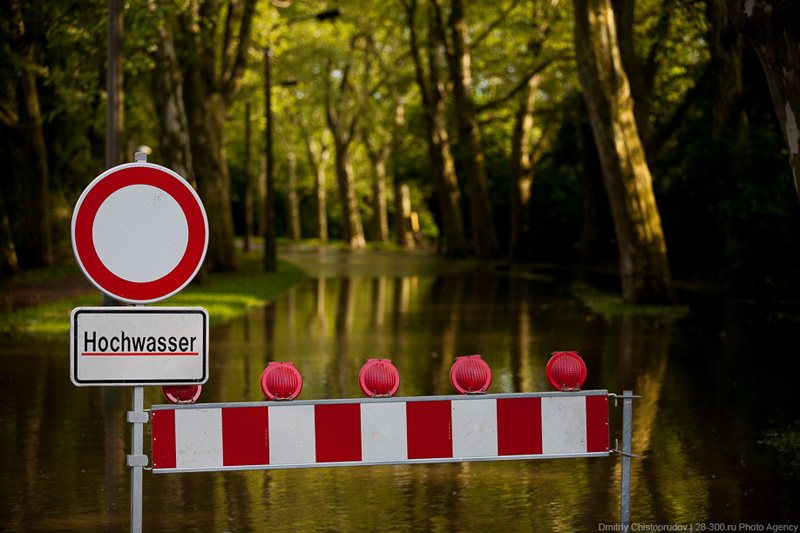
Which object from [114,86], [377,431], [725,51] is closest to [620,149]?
[114,86]

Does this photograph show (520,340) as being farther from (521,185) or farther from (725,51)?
(521,185)

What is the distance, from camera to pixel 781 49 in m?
9.93

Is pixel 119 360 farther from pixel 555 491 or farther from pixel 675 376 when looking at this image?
pixel 675 376

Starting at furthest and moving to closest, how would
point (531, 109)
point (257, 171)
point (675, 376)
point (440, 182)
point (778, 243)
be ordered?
1. point (257, 171)
2. point (440, 182)
3. point (531, 109)
4. point (778, 243)
5. point (675, 376)

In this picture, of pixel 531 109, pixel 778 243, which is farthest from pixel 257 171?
pixel 778 243

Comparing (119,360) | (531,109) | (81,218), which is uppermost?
(531,109)

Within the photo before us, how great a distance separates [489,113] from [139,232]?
5354 cm

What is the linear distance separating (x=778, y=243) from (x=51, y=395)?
16411 millimetres

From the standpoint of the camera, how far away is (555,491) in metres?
8.71

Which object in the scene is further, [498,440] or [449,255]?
[449,255]

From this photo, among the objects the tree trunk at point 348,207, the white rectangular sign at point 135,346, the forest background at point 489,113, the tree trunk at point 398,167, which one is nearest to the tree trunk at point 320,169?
the tree trunk at point 398,167

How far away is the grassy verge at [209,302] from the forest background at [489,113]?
7.59ft

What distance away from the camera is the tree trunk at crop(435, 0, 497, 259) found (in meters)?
49.4

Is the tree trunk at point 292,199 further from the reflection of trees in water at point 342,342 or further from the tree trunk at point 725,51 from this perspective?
the tree trunk at point 725,51
